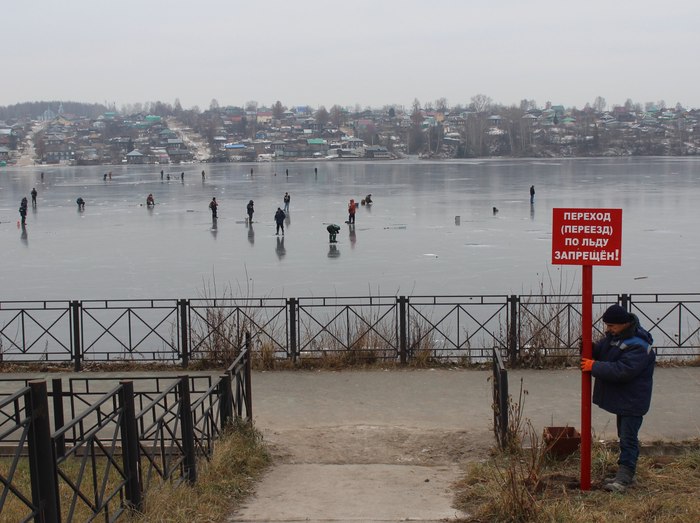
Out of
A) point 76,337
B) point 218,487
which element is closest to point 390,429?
point 218,487

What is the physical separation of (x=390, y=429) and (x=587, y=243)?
11.0 ft

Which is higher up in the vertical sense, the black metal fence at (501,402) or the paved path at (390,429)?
the black metal fence at (501,402)

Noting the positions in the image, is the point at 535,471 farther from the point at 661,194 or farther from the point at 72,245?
the point at 661,194

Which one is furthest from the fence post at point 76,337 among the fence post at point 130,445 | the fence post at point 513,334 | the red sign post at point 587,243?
the red sign post at point 587,243

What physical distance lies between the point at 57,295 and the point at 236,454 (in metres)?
14.2

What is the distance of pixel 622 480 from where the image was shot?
6.68 m

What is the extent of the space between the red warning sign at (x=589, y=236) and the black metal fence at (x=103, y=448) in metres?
3.17

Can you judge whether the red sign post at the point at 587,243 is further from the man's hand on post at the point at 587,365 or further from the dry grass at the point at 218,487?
the dry grass at the point at 218,487

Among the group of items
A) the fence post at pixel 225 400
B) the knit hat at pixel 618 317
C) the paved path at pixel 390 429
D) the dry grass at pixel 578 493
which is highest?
the knit hat at pixel 618 317

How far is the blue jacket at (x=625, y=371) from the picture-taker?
253 inches

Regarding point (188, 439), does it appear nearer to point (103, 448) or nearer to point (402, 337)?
point (103, 448)

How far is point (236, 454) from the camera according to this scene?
7508 mm

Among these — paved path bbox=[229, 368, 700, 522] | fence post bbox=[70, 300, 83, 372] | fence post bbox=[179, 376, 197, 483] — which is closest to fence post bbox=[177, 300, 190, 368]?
paved path bbox=[229, 368, 700, 522]

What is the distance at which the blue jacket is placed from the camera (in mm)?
6434
